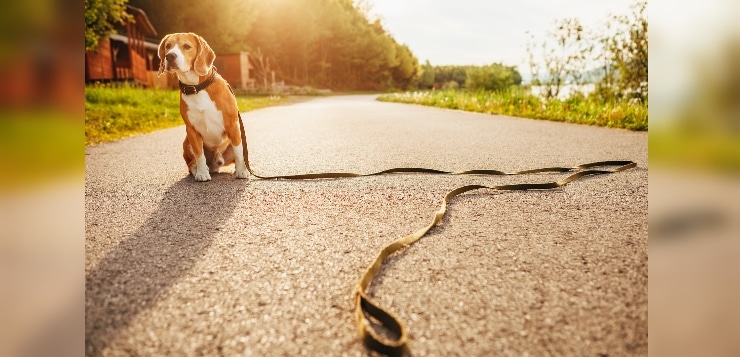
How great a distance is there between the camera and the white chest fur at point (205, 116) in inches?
147

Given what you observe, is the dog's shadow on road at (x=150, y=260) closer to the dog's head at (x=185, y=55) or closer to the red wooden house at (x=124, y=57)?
the dog's head at (x=185, y=55)

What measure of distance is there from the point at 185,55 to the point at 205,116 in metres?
0.44

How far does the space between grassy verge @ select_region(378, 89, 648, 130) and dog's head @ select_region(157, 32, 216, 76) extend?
252 inches

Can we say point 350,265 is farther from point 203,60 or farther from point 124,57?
point 124,57

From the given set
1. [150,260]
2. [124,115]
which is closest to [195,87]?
[150,260]

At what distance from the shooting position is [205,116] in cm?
380

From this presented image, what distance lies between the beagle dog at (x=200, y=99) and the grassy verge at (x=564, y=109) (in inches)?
244

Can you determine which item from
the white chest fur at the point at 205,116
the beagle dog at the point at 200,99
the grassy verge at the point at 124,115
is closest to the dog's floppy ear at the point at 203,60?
the beagle dog at the point at 200,99

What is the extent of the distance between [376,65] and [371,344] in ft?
226

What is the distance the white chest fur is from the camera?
3.73 meters
